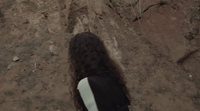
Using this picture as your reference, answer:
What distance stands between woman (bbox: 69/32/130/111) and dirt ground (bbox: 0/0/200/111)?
201 centimetres

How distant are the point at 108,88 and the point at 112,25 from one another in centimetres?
300

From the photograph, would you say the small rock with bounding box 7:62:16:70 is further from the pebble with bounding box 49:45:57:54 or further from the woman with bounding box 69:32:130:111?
the woman with bounding box 69:32:130:111

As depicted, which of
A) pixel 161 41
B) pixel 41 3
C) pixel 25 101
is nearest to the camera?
pixel 25 101

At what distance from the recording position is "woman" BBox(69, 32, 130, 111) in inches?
52.2

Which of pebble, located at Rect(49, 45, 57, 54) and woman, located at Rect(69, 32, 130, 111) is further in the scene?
pebble, located at Rect(49, 45, 57, 54)

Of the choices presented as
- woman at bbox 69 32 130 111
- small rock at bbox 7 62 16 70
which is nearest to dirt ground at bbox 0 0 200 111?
small rock at bbox 7 62 16 70

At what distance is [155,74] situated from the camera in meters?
3.71

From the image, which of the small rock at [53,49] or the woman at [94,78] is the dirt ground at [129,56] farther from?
the woman at [94,78]

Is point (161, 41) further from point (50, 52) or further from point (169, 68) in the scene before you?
point (50, 52)

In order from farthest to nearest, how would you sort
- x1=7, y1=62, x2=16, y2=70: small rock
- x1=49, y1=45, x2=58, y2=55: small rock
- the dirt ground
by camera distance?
x1=49, y1=45, x2=58, y2=55: small rock, x1=7, y1=62, x2=16, y2=70: small rock, the dirt ground

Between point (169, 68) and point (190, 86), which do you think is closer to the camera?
point (190, 86)

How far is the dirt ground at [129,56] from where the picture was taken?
344 centimetres

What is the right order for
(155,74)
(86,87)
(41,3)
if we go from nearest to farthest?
1. (86,87)
2. (155,74)
3. (41,3)

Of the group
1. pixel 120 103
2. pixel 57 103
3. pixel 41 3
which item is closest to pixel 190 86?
pixel 57 103
